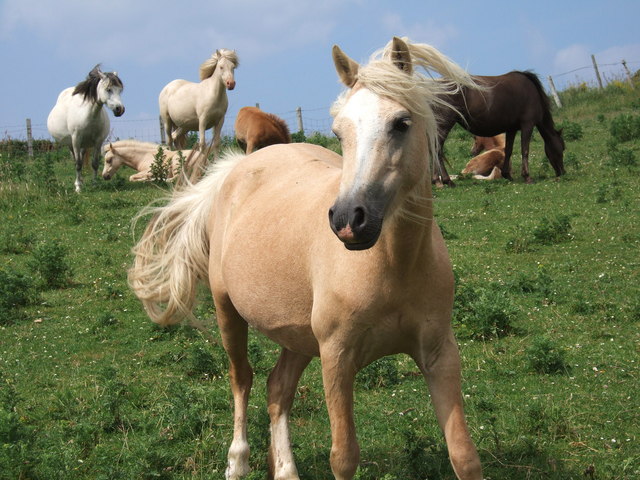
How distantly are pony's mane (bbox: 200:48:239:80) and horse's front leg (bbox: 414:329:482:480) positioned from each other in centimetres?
1487

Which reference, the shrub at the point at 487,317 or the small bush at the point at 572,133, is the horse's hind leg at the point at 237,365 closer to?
the shrub at the point at 487,317

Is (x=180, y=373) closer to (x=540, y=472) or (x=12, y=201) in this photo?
(x=540, y=472)

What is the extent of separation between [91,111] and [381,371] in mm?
12414

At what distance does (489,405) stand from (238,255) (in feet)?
6.55

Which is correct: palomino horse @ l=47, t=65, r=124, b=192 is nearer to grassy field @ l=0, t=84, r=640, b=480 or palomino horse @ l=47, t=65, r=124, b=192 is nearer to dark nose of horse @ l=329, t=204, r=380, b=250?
grassy field @ l=0, t=84, r=640, b=480

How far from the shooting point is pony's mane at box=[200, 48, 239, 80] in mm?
17625

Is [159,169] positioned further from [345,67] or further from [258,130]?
[345,67]

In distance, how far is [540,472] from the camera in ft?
13.9

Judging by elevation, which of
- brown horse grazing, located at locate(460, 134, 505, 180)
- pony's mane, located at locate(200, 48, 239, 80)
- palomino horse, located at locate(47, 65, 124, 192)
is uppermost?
pony's mane, located at locate(200, 48, 239, 80)

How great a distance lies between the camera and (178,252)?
18.3 feet

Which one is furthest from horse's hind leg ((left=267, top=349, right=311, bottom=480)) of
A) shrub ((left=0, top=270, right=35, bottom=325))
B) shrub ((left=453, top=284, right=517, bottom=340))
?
shrub ((left=0, top=270, right=35, bottom=325))

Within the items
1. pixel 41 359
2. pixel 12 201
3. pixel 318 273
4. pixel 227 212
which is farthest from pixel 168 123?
pixel 318 273

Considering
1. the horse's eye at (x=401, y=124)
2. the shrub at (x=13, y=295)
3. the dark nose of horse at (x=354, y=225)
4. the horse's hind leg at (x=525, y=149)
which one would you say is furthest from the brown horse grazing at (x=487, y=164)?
the dark nose of horse at (x=354, y=225)

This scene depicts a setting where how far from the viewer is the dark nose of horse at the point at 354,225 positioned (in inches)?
115
